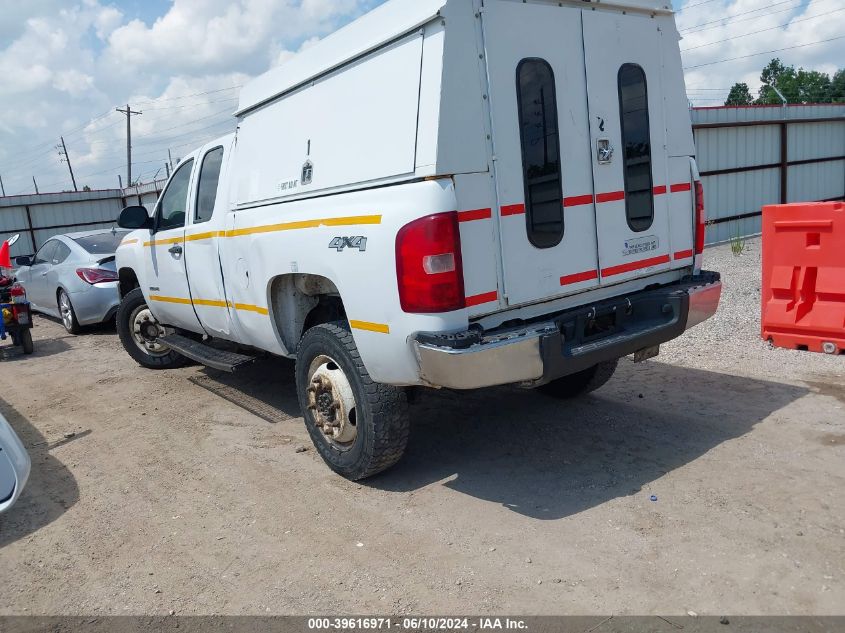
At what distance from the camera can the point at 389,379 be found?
391 centimetres

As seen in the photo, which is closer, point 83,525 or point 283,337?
point 83,525

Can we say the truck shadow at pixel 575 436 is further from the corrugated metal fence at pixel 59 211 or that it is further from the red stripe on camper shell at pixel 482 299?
the corrugated metal fence at pixel 59 211

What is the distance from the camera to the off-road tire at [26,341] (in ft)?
30.7

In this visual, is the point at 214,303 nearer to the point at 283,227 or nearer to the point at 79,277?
the point at 283,227

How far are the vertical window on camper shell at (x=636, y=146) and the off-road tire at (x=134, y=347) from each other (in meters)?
5.31

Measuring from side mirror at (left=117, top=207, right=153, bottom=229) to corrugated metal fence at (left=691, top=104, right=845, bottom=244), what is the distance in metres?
12.3

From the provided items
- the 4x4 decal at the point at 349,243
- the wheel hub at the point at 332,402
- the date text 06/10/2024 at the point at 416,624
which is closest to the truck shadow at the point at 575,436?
the wheel hub at the point at 332,402

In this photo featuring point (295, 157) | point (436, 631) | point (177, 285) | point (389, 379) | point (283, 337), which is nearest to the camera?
point (436, 631)

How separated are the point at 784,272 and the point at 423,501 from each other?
4.64m

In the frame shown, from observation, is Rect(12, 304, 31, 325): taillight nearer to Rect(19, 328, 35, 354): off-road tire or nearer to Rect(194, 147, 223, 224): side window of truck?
Rect(19, 328, 35, 354): off-road tire

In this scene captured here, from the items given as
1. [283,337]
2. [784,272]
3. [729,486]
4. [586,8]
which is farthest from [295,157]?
→ [784,272]

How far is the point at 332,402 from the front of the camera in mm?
4461

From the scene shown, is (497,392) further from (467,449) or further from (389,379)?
(389,379)

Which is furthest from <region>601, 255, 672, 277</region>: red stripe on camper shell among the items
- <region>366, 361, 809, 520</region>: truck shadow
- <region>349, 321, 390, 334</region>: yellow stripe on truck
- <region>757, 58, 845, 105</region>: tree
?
<region>757, 58, 845, 105</region>: tree
